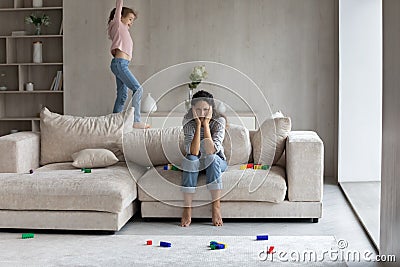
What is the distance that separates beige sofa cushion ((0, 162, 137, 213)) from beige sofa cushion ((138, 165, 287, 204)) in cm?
23

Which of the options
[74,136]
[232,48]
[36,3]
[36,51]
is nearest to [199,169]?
[74,136]

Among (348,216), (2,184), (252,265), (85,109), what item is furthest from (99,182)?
(85,109)

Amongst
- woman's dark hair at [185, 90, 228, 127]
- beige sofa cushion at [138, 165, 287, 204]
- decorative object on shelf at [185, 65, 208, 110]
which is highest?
decorative object on shelf at [185, 65, 208, 110]

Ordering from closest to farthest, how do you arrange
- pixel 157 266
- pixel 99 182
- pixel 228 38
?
pixel 157 266, pixel 99 182, pixel 228 38

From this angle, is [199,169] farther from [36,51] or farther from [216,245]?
[36,51]

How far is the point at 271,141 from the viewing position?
17.6 feet

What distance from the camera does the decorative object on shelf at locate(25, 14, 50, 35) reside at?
766 centimetres

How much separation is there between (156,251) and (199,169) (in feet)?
3.18

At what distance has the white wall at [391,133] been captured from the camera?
11.3ft

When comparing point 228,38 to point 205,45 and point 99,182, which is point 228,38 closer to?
point 205,45

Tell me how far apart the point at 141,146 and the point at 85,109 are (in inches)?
95.8

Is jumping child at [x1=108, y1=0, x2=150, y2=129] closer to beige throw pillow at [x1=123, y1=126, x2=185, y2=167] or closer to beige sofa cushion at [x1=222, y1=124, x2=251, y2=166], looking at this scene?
beige throw pillow at [x1=123, y1=126, x2=185, y2=167]

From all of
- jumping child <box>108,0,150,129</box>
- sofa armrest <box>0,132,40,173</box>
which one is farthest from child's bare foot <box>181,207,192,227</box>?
jumping child <box>108,0,150,129</box>

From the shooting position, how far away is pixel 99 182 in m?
4.75
